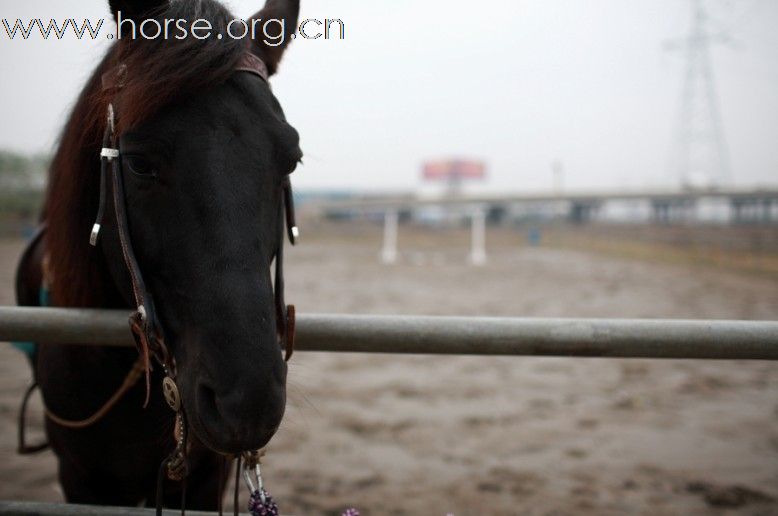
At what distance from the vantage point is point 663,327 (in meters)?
1.50

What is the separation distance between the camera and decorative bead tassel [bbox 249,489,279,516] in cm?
130

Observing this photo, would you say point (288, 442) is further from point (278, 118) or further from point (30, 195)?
point (30, 195)

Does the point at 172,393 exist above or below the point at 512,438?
above

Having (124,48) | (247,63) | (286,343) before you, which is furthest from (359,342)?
(124,48)

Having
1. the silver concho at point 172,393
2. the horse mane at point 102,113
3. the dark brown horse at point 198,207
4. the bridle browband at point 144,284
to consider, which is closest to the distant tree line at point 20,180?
the horse mane at point 102,113

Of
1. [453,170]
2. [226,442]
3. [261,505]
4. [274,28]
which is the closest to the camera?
[226,442]

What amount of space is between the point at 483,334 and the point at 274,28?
3.85 ft

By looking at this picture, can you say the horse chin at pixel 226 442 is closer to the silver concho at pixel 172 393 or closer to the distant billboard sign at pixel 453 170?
the silver concho at pixel 172 393

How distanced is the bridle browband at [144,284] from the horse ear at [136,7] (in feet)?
0.52

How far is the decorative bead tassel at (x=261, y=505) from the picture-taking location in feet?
4.25

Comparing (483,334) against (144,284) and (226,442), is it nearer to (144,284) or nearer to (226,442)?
(226,442)

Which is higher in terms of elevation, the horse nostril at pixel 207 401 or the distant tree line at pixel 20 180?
the distant tree line at pixel 20 180

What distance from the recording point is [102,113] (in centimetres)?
148

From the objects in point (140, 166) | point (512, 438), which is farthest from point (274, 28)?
point (512, 438)
